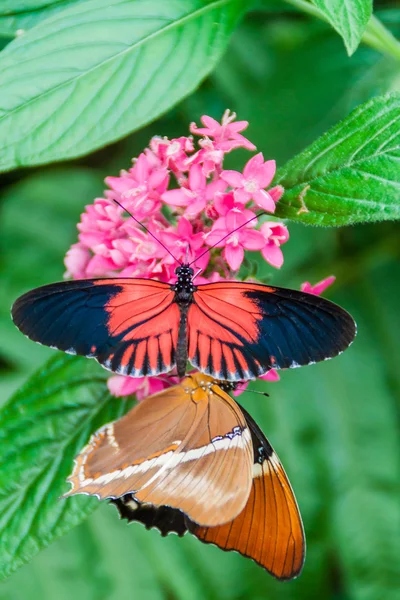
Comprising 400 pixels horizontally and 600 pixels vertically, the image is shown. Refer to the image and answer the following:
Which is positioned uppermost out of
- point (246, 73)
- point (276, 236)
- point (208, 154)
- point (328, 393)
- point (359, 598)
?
point (246, 73)

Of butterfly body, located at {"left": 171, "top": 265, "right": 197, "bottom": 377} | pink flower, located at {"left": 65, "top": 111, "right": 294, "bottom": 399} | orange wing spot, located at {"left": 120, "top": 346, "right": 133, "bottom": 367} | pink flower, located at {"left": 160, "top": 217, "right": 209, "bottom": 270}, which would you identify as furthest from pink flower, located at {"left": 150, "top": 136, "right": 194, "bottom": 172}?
orange wing spot, located at {"left": 120, "top": 346, "right": 133, "bottom": 367}

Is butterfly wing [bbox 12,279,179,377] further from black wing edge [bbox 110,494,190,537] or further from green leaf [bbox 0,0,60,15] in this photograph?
green leaf [bbox 0,0,60,15]

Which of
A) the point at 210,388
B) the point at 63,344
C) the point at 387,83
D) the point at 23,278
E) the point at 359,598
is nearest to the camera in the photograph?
the point at 63,344

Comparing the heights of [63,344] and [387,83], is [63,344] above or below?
below

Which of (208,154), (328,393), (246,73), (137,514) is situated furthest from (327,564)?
(246,73)

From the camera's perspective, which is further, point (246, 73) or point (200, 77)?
point (246, 73)

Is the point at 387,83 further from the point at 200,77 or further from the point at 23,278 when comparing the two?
the point at 23,278

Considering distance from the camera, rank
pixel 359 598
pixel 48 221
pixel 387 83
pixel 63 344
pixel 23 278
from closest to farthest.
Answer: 1. pixel 63 344
2. pixel 387 83
3. pixel 359 598
4. pixel 23 278
5. pixel 48 221
